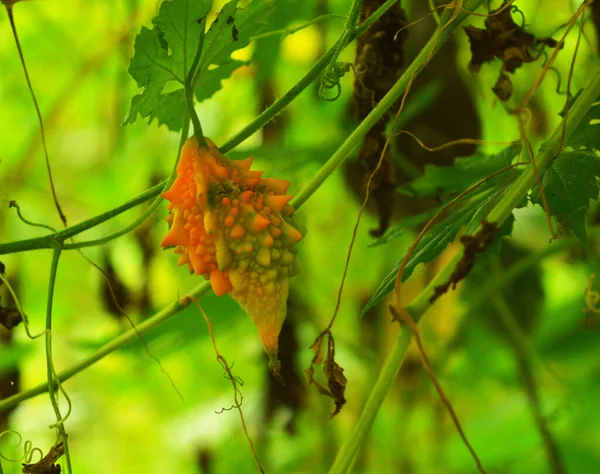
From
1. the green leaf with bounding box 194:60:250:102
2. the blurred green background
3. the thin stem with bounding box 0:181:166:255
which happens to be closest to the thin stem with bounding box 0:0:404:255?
the thin stem with bounding box 0:181:166:255

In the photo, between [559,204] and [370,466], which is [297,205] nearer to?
[559,204]

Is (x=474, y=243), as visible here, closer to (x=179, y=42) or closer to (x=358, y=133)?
(x=358, y=133)

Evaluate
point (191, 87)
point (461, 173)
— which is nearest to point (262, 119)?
point (191, 87)

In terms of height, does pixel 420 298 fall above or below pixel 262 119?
below

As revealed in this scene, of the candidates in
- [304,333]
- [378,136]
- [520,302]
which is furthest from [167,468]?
[378,136]

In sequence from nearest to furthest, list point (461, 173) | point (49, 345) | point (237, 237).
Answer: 1. point (237, 237)
2. point (49, 345)
3. point (461, 173)

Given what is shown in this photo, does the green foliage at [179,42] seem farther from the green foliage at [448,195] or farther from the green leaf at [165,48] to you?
the green foliage at [448,195]

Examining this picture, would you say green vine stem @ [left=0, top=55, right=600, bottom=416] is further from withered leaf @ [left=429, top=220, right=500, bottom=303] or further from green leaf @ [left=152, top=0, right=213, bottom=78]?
green leaf @ [left=152, top=0, right=213, bottom=78]

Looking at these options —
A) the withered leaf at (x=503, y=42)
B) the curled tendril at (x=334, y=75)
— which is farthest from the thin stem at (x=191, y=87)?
the withered leaf at (x=503, y=42)
